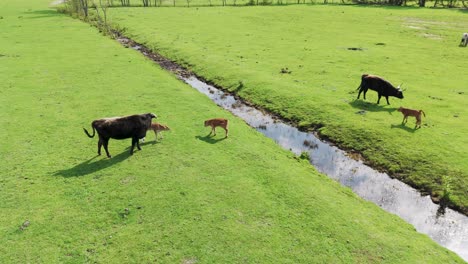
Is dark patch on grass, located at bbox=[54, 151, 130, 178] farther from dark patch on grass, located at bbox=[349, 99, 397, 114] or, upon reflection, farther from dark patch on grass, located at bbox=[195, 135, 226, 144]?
dark patch on grass, located at bbox=[349, 99, 397, 114]

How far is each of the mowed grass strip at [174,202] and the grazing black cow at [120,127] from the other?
40.5 inches

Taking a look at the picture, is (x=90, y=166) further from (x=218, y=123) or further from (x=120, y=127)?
(x=218, y=123)

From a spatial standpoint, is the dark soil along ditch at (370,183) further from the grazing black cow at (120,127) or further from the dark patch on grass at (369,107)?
the grazing black cow at (120,127)

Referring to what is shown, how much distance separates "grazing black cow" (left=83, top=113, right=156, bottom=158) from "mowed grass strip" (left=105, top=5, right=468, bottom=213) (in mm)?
10417

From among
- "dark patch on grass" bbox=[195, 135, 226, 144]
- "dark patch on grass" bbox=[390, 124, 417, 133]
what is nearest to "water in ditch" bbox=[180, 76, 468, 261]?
"dark patch on grass" bbox=[195, 135, 226, 144]

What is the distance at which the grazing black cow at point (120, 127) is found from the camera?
15.0m

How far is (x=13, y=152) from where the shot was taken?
1631cm

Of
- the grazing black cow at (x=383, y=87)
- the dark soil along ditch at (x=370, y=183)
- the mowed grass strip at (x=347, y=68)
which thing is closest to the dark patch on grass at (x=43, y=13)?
the mowed grass strip at (x=347, y=68)

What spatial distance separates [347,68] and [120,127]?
22796 mm

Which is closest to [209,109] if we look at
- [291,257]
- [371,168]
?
[371,168]

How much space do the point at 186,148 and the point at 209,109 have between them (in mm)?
5827

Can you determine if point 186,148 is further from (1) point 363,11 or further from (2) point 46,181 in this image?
(1) point 363,11

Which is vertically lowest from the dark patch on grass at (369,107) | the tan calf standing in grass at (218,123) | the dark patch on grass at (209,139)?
the dark patch on grass at (209,139)

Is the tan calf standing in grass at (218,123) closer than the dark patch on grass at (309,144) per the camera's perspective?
Yes
